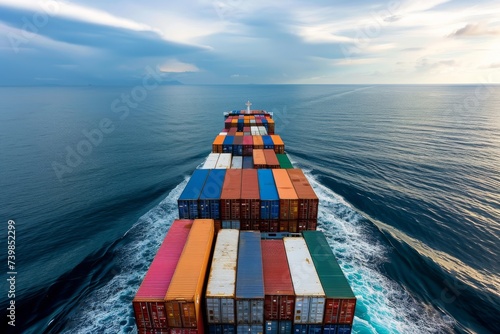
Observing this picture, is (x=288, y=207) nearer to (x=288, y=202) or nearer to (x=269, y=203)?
(x=288, y=202)

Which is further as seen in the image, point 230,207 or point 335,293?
point 230,207

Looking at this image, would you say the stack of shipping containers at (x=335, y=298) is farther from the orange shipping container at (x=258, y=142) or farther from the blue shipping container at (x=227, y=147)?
the blue shipping container at (x=227, y=147)

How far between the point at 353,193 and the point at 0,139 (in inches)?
4250

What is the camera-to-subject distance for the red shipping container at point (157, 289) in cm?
1838

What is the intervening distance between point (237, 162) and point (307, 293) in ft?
99.8

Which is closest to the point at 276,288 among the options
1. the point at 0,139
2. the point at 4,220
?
the point at 4,220

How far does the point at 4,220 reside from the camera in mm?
39875

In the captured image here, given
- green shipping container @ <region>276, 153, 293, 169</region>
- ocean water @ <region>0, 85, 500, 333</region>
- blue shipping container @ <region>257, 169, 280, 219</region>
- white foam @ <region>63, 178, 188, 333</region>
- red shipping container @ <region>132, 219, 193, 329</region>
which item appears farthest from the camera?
green shipping container @ <region>276, 153, 293, 169</region>

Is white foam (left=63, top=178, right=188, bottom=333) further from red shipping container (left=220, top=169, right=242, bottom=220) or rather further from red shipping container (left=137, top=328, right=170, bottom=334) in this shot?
red shipping container (left=220, top=169, right=242, bottom=220)

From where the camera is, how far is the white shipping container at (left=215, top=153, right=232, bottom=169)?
1695 inches

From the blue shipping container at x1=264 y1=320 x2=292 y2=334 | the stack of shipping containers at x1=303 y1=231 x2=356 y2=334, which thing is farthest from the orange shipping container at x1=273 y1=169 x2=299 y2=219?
the blue shipping container at x1=264 y1=320 x2=292 y2=334

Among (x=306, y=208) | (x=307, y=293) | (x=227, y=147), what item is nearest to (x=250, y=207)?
(x=306, y=208)

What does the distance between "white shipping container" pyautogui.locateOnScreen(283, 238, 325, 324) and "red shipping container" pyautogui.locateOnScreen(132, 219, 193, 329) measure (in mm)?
10622

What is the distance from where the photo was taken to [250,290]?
19.8 metres
